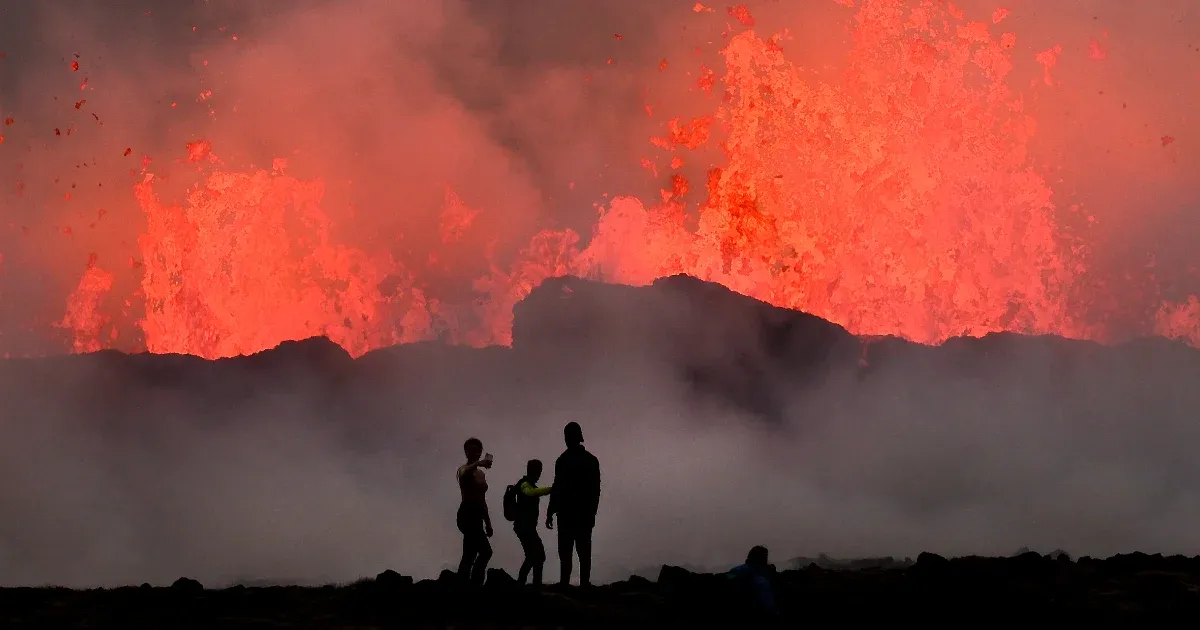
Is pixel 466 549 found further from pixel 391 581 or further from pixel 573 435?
pixel 573 435

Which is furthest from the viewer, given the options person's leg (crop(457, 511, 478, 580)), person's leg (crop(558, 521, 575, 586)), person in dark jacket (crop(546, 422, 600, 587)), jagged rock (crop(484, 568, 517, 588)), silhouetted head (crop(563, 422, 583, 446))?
person's leg (crop(558, 521, 575, 586))

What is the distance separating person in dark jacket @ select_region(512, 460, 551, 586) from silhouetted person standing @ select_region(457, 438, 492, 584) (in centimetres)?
61

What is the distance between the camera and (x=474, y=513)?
20641 mm

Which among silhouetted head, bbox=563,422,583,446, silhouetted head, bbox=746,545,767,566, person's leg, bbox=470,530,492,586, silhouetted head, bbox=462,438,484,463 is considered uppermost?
silhouetted head, bbox=563,422,583,446

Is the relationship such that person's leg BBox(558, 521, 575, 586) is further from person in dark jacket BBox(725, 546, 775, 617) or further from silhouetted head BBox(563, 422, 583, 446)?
→ person in dark jacket BBox(725, 546, 775, 617)

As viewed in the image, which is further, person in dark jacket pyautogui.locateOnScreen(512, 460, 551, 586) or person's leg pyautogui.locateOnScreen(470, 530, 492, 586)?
person in dark jacket pyautogui.locateOnScreen(512, 460, 551, 586)

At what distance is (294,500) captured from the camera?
18562cm

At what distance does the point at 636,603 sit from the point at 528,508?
7.90 ft

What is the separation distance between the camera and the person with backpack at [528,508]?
69.4 ft

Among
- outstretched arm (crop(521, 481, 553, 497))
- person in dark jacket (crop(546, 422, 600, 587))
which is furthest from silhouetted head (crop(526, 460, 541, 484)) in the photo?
person in dark jacket (crop(546, 422, 600, 587))

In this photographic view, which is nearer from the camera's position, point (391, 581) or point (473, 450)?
point (473, 450)

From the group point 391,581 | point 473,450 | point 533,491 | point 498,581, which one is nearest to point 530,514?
point 533,491

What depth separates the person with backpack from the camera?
21156mm

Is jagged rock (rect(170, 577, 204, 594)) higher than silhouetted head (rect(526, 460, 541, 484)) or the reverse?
the reverse
